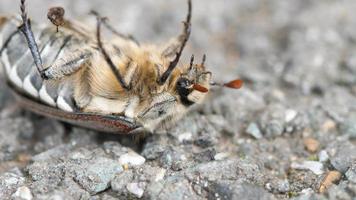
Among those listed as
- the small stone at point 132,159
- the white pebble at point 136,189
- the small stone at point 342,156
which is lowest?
the white pebble at point 136,189

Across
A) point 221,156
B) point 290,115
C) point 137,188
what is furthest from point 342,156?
point 137,188

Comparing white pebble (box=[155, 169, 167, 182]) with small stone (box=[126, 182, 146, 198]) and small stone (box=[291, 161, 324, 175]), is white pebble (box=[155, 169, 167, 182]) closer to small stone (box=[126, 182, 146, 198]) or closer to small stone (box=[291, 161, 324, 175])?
small stone (box=[126, 182, 146, 198])

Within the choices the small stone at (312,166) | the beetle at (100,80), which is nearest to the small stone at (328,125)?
the small stone at (312,166)

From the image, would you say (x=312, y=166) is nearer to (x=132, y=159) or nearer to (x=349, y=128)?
(x=349, y=128)

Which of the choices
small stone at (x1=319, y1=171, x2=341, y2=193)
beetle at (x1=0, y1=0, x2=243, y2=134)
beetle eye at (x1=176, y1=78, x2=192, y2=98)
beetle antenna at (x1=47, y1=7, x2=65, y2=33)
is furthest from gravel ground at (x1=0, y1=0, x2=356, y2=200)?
beetle antenna at (x1=47, y1=7, x2=65, y2=33)

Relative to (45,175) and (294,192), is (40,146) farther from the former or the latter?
(294,192)

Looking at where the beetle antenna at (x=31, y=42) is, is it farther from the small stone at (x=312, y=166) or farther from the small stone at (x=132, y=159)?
the small stone at (x=312, y=166)
